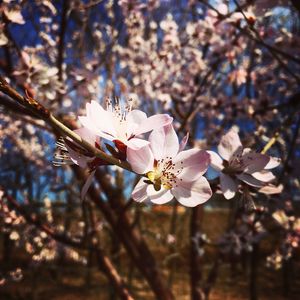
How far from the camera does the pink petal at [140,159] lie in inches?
23.3

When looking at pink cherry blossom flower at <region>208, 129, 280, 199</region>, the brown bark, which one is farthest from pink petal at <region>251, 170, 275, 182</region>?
the brown bark

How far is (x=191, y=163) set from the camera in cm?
68

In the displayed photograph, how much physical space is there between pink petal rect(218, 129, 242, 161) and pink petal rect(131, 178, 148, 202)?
350mm

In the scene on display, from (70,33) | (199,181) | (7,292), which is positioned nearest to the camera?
(199,181)

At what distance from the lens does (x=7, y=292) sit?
663 cm

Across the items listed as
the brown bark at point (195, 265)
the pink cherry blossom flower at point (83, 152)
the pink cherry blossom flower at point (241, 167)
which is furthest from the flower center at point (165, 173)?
the brown bark at point (195, 265)

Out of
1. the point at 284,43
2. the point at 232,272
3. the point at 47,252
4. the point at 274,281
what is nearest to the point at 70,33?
the point at 47,252

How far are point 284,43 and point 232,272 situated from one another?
24.8 ft

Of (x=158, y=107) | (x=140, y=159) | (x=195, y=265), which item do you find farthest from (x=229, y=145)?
(x=158, y=107)

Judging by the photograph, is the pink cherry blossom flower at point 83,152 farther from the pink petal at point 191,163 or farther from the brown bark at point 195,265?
the brown bark at point 195,265

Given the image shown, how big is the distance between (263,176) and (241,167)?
2.4 inches

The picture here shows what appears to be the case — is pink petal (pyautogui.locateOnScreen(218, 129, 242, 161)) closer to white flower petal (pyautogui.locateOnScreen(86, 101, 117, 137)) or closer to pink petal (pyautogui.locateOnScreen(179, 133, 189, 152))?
pink petal (pyautogui.locateOnScreen(179, 133, 189, 152))

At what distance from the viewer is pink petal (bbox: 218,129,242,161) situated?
3.10ft

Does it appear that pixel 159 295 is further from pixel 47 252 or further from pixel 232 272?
pixel 232 272
